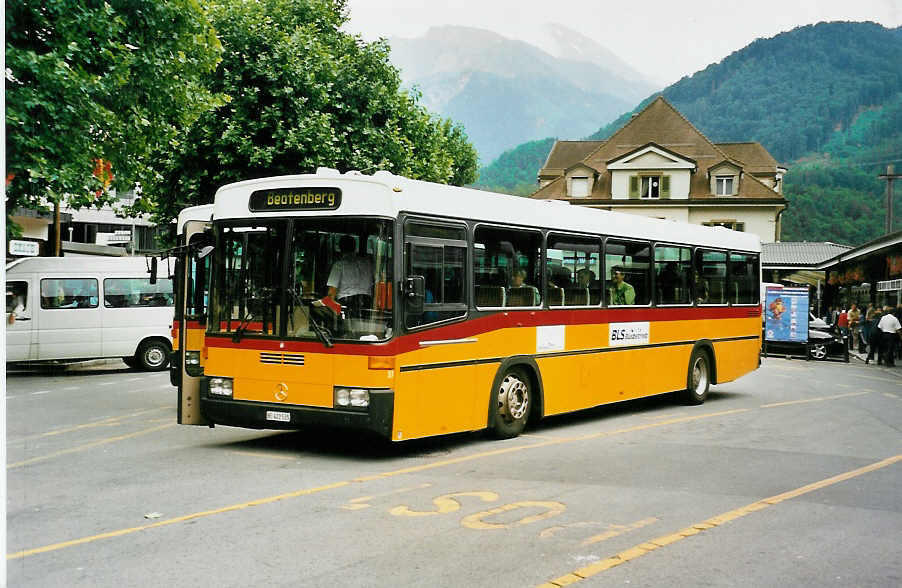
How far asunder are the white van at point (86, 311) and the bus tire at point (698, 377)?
11.8 metres

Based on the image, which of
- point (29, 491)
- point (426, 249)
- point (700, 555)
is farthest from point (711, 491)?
point (29, 491)

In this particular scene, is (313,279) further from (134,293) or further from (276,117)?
(276,117)

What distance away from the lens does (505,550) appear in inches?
245

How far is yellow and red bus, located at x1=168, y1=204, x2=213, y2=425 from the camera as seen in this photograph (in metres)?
10.6

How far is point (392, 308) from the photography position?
31.0 ft

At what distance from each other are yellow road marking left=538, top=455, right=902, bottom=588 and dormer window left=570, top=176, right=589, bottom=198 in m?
55.6

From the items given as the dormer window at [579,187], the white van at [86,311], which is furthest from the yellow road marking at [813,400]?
the dormer window at [579,187]

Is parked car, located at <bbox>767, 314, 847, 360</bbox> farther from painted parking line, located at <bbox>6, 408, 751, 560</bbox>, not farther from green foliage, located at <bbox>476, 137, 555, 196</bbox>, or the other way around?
green foliage, located at <bbox>476, 137, 555, 196</bbox>

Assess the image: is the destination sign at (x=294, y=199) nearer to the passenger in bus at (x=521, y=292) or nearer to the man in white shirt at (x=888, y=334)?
the passenger in bus at (x=521, y=292)

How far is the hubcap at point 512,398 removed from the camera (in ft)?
37.0

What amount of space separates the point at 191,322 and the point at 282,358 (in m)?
2.99

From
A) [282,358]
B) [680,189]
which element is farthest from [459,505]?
[680,189]

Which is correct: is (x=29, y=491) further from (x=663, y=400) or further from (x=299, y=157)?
(x=299, y=157)

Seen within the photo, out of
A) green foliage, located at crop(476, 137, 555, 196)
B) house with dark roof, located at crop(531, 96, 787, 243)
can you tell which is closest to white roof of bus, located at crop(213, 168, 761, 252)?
house with dark roof, located at crop(531, 96, 787, 243)
